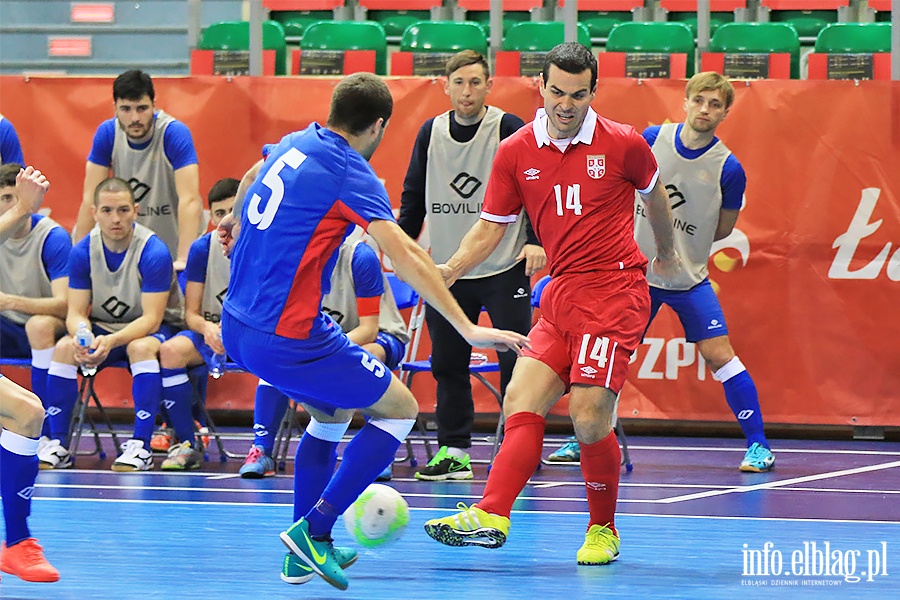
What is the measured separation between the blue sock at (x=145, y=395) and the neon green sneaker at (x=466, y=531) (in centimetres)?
375

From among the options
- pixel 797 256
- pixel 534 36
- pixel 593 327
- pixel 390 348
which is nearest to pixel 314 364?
pixel 593 327

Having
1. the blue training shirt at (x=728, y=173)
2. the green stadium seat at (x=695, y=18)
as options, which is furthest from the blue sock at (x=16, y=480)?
the green stadium seat at (x=695, y=18)

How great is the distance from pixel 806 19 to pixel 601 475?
8301mm

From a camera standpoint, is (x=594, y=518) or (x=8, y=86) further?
(x=8, y=86)

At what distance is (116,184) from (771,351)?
4807 mm

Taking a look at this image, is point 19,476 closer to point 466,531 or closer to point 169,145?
point 466,531

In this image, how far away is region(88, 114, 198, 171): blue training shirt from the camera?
872cm

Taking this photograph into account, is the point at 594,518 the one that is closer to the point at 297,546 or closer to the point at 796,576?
the point at 796,576

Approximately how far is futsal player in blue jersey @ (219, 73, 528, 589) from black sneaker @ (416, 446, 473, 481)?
2730 mm

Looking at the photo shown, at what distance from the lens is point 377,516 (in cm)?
509

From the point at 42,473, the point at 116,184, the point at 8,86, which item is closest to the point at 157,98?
the point at 8,86

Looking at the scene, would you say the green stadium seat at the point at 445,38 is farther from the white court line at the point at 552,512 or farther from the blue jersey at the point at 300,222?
the blue jersey at the point at 300,222

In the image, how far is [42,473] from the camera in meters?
7.94

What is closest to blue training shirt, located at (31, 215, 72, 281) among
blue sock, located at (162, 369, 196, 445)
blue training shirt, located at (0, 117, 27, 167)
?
blue training shirt, located at (0, 117, 27, 167)
